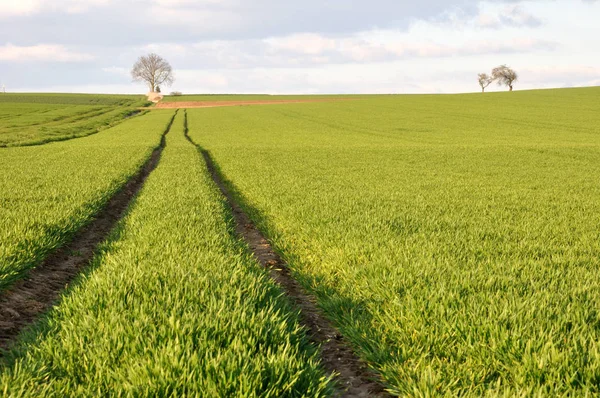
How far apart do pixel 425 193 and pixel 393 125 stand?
42842 millimetres

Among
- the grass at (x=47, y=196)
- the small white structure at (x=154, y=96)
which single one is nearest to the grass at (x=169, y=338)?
the grass at (x=47, y=196)

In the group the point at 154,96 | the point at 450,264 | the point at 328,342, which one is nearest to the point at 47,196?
the point at 328,342

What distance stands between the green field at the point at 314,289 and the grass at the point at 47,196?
72 millimetres

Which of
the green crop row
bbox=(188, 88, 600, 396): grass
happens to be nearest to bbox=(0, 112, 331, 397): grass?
bbox=(188, 88, 600, 396): grass

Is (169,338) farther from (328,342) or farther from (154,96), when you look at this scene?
(154,96)

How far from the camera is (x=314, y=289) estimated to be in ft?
22.1

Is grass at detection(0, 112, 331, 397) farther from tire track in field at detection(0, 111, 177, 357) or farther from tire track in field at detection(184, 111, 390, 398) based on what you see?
tire track in field at detection(0, 111, 177, 357)

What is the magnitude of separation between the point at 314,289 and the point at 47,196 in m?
9.28

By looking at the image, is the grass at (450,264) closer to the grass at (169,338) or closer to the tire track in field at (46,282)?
the grass at (169,338)

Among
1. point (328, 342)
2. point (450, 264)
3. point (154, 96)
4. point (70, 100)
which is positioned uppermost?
point (154, 96)

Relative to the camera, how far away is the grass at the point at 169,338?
3457 mm

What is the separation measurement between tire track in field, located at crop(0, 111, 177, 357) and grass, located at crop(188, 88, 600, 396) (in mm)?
3651

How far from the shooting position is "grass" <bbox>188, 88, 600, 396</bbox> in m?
3.99

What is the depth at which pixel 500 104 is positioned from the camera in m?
80.3
